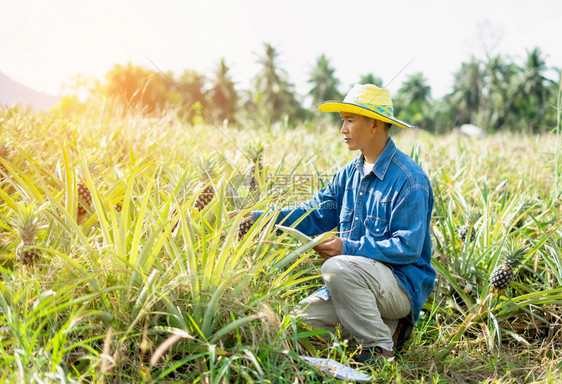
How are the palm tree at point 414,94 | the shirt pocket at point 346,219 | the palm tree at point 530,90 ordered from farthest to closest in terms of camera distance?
1. the palm tree at point 414,94
2. the palm tree at point 530,90
3. the shirt pocket at point 346,219

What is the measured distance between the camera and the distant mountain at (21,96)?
5.10 m

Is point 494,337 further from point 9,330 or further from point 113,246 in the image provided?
point 9,330

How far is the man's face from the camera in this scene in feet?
8.64

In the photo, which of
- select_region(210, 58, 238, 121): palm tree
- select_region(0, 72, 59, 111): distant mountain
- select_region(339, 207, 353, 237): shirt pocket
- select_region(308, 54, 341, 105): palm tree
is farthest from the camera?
select_region(308, 54, 341, 105): palm tree

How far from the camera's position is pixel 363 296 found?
236cm

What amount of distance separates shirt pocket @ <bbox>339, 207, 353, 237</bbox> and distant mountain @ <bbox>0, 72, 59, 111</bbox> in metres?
4.11

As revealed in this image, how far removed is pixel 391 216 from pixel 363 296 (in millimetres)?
436

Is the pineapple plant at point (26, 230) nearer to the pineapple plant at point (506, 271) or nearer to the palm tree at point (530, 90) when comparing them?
the pineapple plant at point (506, 271)

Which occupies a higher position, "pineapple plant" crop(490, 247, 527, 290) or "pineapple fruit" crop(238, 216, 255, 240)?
"pineapple fruit" crop(238, 216, 255, 240)

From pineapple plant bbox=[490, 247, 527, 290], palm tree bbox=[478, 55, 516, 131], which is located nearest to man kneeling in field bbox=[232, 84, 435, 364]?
pineapple plant bbox=[490, 247, 527, 290]

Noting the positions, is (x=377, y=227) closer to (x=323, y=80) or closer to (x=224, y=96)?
(x=224, y=96)

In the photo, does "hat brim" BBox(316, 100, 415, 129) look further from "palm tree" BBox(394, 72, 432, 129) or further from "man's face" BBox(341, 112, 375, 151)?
"palm tree" BBox(394, 72, 432, 129)

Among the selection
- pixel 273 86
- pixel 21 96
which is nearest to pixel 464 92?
pixel 273 86

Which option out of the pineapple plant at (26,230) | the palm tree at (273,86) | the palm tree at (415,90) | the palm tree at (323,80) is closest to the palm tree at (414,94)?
the palm tree at (415,90)
